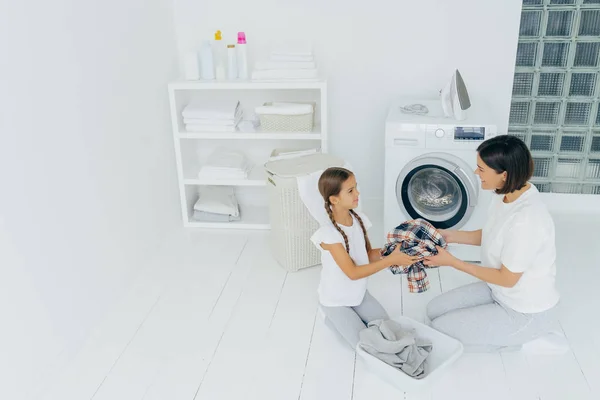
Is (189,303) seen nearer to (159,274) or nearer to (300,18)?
(159,274)

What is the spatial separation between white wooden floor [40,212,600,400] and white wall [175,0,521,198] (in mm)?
1016

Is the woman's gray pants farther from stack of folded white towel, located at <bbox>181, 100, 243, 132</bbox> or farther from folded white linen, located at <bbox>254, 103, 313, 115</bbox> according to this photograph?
stack of folded white towel, located at <bbox>181, 100, 243, 132</bbox>

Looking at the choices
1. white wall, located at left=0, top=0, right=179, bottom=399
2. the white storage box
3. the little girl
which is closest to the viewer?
white wall, located at left=0, top=0, right=179, bottom=399

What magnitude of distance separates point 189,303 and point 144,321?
8.7 inches

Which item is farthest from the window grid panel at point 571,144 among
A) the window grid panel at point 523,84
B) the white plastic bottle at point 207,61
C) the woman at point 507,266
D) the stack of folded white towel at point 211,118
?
the white plastic bottle at point 207,61

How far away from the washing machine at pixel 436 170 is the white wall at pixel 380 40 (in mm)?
428

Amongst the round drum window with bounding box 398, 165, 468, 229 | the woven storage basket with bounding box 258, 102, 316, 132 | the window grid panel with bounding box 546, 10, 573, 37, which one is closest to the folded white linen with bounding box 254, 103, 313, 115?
the woven storage basket with bounding box 258, 102, 316, 132

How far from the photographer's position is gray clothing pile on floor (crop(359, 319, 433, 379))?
7.29ft

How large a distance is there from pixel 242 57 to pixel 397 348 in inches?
71.1

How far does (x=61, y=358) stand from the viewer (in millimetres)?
2352

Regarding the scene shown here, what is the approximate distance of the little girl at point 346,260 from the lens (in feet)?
7.52

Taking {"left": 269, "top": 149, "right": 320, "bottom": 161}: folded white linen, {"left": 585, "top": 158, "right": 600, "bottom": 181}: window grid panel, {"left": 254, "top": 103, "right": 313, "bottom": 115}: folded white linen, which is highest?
{"left": 254, "top": 103, "right": 313, "bottom": 115}: folded white linen

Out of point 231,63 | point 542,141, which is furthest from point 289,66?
point 542,141

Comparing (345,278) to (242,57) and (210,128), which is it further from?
(242,57)
